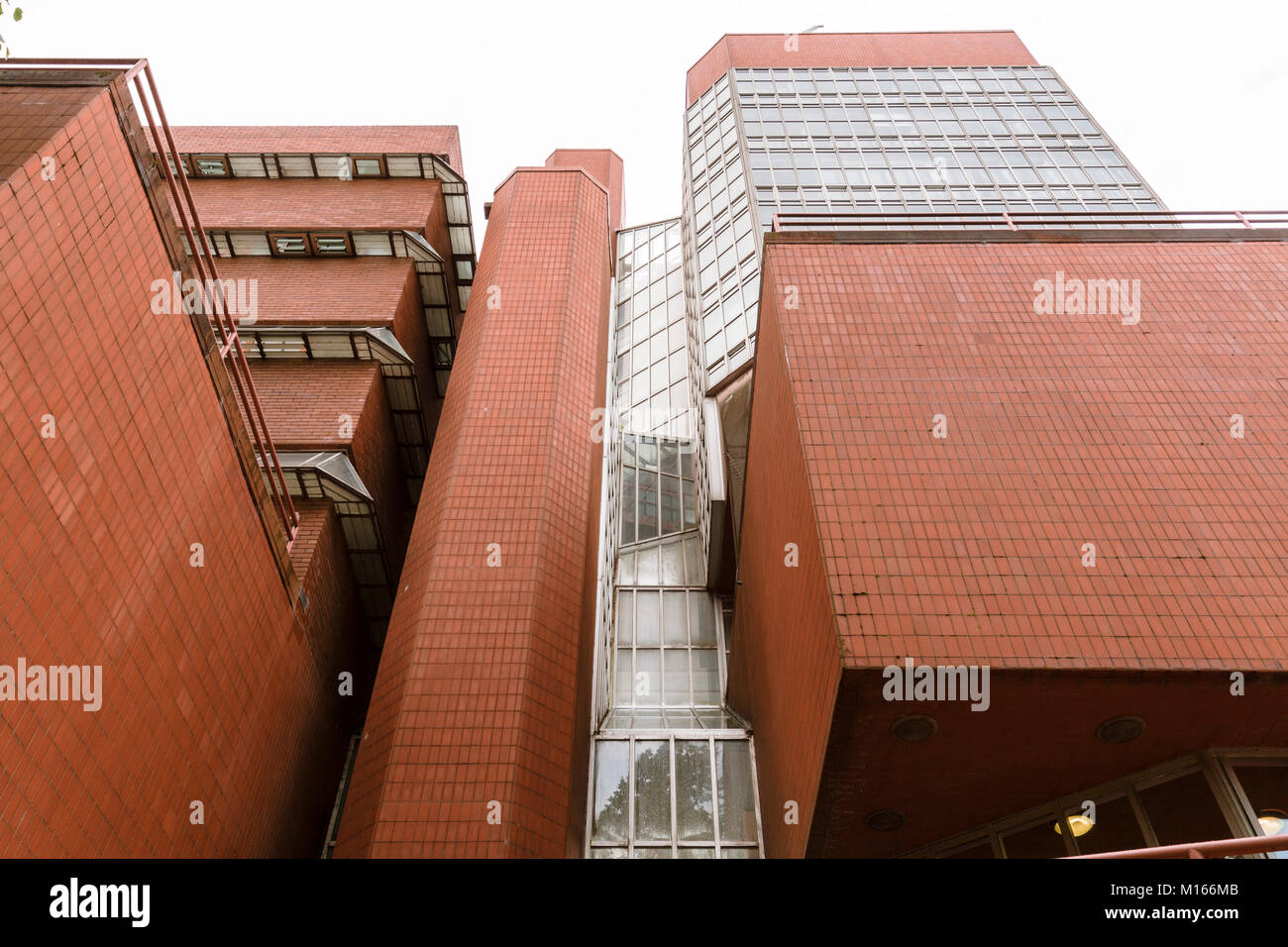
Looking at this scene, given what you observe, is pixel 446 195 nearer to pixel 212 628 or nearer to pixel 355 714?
pixel 355 714

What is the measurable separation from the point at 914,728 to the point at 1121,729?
1.89 meters

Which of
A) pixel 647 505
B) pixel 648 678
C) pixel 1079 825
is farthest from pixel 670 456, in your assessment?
pixel 1079 825

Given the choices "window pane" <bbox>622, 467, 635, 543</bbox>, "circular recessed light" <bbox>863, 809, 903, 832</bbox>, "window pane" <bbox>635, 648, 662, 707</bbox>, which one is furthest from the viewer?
"window pane" <bbox>622, 467, 635, 543</bbox>

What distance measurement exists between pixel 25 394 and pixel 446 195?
2129 cm

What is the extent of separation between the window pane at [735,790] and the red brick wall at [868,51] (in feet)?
81.6

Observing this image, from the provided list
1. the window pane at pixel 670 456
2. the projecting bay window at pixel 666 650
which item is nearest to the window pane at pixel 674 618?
the projecting bay window at pixel 666 650

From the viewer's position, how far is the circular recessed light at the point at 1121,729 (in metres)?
7.07

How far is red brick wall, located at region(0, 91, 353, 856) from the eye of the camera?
628 cm

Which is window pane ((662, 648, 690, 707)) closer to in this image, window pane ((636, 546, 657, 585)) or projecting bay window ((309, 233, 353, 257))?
window pane ((636, 546, 657, 585))

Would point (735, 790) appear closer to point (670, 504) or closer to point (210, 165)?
point (670, 504)

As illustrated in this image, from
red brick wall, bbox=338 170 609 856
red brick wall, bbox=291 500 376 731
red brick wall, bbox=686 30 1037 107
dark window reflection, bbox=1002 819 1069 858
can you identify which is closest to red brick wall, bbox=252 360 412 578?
red brick wall, bbox=291 500 376 731

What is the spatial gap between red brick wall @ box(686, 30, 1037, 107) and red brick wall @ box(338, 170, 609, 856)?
1497 centimetres

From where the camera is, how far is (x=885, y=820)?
28.0 feet
